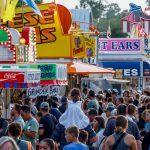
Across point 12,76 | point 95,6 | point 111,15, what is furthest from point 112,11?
point 12,76

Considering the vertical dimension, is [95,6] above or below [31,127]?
above

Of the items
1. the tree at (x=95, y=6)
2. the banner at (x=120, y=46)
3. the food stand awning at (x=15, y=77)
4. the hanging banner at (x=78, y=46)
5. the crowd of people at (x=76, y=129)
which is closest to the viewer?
the crowd of people at (x=76, y=129)

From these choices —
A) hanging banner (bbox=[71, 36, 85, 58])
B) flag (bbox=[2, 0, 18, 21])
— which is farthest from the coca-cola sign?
hanging banner (bbox=[71, 36, 85, 58])

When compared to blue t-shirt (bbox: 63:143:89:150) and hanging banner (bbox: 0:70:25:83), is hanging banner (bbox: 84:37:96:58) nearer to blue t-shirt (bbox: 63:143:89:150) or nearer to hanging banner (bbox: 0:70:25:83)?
hanging banner (bbox: 0:70:25:83)

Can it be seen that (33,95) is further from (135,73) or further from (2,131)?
(135,73)

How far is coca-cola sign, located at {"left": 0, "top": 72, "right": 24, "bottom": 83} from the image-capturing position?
17.8 metres

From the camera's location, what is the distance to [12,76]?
17.9 meters

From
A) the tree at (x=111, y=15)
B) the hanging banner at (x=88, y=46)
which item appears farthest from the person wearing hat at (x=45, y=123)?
the tree at (x=111, y=15)

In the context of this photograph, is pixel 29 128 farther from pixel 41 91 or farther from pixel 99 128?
pixel 41 91

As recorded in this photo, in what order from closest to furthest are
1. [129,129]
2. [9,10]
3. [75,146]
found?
[75,146] < [129,129] < [9,10]

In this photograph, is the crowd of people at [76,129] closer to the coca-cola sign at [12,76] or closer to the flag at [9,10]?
the coca-cola sign at [12,76]

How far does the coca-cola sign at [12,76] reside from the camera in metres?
17.8

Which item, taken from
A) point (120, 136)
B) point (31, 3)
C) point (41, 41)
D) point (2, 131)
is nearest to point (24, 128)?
point (2, 131)

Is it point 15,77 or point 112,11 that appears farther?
point 112,11
